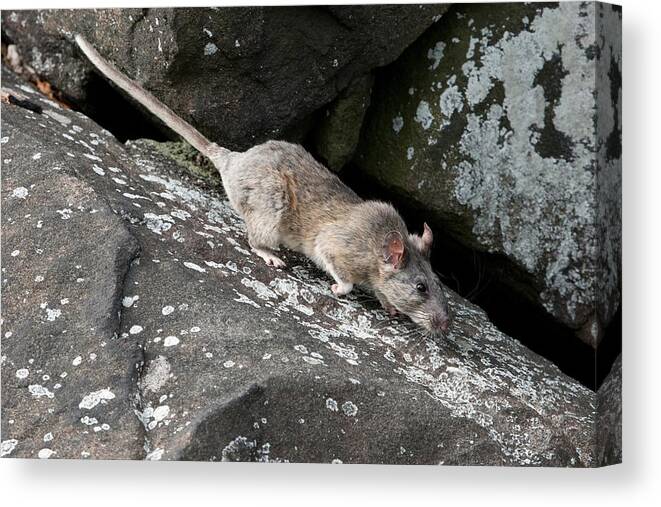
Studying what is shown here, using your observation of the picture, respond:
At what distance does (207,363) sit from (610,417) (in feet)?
7.82

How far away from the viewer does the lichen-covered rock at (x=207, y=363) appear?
16.8 ft

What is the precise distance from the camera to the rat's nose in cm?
579

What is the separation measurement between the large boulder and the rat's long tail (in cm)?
8

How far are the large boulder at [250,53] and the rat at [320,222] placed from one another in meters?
0.17

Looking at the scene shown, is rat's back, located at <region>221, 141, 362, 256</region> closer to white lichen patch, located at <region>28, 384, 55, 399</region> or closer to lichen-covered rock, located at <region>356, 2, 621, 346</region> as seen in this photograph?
lichen-covered rock, located at <region>356, 2, 621, 346</region>

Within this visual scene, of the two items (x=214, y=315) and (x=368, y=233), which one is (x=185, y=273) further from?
(x=368, y=233)

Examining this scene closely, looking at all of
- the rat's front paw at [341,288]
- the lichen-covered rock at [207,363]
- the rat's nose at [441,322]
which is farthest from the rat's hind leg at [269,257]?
the rat's nose at [441,322]

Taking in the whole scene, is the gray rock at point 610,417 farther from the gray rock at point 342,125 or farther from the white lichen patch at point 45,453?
the white lichen patch at point 45,453

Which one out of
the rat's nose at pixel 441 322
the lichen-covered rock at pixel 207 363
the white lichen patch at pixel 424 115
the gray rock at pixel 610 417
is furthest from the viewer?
the white lichen patch at pixel 424 115

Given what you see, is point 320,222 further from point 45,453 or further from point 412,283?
point 45,453

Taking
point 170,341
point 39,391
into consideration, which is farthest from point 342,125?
point 39,391

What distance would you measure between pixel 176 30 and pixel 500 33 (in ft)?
6.93

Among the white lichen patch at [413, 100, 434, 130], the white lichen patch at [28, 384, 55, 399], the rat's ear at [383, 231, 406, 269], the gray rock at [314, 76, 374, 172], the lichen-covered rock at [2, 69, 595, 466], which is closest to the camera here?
the lichen-covered rock at [2, 69, 595, 466]

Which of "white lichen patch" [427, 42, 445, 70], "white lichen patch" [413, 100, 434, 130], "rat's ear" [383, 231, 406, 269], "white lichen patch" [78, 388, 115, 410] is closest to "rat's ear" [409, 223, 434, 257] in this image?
"rat's ear" [383, 231, 406, 269]
